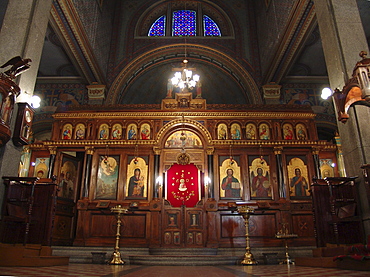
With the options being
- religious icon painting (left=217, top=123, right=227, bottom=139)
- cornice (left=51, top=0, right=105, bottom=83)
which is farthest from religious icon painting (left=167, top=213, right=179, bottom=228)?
cornice (left=51, top=0, right=105, bottom=83)

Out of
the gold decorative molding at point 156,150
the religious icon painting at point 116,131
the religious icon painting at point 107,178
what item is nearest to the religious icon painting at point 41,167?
the religious icon painting at point 107,178

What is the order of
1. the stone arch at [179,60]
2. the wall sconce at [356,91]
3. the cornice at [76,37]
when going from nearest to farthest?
the wall sconce at [356,91], the cornice at [76,37], the stone arch at [179,60]

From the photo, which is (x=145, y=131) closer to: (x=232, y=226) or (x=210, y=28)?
(x=232, y=226)

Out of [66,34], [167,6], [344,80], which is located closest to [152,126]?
[66,34]

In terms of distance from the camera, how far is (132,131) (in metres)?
11.7

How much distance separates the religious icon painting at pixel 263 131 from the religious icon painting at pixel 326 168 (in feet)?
9.72

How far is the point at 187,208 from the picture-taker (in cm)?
1050

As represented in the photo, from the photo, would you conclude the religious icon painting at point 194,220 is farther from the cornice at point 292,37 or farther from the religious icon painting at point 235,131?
the cornice at point 292,37

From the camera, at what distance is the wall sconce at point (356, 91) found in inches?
230

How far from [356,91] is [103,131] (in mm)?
8596

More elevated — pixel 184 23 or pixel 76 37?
pixel 184 23

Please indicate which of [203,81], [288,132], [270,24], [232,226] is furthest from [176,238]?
[270,24]

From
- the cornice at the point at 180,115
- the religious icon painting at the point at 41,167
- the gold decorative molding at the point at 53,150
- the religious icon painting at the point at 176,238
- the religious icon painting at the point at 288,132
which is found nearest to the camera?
the religious icon painting at the point at 176,238

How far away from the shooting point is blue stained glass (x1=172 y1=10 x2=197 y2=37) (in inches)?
702
